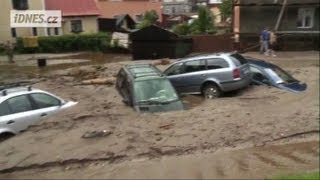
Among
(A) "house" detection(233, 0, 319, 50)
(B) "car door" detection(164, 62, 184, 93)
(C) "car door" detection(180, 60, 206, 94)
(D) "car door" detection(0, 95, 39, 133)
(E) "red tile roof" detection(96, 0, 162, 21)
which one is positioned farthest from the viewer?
(E) "red tile roof" detection(96, 0, 162, 21)

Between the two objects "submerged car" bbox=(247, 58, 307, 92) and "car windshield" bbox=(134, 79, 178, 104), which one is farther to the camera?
"submerged car" bbox=(247, 58, 307, 92)

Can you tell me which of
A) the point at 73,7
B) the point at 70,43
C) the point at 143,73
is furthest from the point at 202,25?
the point at 143,73

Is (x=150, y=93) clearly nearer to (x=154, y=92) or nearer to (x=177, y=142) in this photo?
(x=154, y=92)

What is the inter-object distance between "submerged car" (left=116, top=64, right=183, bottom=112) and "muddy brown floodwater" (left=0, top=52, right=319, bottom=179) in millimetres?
327

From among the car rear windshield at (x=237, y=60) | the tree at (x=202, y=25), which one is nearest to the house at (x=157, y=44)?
the tree at (x=202, y=25)

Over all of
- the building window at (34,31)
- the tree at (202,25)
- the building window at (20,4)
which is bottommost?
the building window at (34,31)

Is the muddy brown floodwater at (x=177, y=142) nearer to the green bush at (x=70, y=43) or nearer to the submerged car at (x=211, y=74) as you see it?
the submerged car at (x=211, y=74)

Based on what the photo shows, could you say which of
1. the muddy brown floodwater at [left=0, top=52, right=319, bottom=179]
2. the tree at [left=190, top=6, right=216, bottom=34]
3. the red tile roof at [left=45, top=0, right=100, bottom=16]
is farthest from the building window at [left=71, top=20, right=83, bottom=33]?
the muddy brown floodwater at [left=0, top=52, right=319, bottom=179]

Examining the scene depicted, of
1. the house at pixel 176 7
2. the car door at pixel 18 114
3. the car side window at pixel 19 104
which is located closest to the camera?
the car door at pixel 18 114

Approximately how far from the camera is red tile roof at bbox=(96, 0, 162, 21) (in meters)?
57.8

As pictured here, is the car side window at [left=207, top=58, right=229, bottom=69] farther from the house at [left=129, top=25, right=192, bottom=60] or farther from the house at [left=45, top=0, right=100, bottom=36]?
the house at [left=45, top=0, right=100, bottom=36]

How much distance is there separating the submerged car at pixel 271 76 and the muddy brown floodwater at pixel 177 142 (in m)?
0.51

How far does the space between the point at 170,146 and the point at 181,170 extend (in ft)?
10.9

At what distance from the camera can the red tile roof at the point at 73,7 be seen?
46.6m
